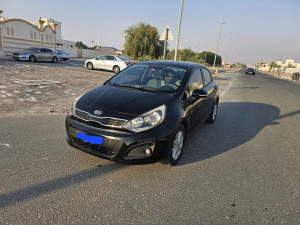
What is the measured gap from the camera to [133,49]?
4419 cm

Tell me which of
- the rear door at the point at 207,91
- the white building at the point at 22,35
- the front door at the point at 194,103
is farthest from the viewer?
the white building at the point at 22,35

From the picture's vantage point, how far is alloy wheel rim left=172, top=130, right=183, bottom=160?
128 inches

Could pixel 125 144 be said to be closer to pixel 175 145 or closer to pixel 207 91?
pixel 175 145

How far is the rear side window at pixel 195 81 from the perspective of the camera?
393cm

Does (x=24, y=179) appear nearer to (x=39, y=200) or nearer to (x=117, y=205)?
(x=39, y=200)

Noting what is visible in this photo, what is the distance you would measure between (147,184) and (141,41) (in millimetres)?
44171

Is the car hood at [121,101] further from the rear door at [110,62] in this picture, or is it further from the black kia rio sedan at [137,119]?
the rear door at [110,62]

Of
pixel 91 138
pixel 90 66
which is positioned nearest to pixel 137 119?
pixel 91 138

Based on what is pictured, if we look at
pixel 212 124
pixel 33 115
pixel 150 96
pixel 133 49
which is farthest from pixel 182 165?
pixel 133 49

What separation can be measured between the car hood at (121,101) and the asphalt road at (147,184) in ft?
2.68

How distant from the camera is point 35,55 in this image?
781 inches

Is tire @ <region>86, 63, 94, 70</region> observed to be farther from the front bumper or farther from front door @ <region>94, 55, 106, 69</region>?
the front bumper

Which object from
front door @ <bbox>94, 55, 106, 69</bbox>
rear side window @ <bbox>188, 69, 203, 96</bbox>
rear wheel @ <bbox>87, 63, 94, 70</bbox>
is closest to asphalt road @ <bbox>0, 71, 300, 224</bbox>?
rear side window @ <bbox>188, 69, 203, 96</bbox>

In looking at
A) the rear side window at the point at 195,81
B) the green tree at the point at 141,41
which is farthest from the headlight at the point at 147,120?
the green tree at the point at 141,41
